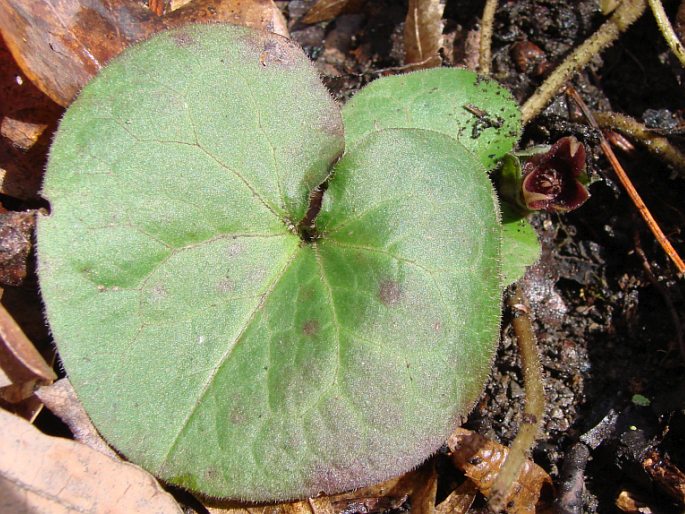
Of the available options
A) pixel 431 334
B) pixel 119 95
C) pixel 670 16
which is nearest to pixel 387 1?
pixel 670 16

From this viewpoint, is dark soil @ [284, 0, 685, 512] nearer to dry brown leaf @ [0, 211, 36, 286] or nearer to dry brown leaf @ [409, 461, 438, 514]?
dry brown leaf @ [409, 461, 438, 514]

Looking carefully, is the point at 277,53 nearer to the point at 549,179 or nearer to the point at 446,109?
the point at 446,109

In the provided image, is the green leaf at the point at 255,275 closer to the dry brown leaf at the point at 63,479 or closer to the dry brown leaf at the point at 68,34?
the dry brown leaf at the point at 63,479

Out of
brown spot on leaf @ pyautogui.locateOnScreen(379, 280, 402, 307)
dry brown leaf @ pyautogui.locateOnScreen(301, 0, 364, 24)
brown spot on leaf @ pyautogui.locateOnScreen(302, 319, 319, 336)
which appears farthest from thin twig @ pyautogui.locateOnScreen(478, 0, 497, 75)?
brown spot on leaf @ pyautogui.locateOnScreen(302, 319, 319, 336)

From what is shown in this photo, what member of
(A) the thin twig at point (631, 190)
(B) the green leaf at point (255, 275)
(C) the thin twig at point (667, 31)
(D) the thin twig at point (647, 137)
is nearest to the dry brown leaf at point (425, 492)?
(B) the green leaf at point (255, 275)

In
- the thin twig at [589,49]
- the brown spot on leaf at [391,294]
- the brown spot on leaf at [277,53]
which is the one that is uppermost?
the brown spot on leaf at [277,53]

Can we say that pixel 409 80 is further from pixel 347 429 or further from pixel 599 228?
pixel 347 429

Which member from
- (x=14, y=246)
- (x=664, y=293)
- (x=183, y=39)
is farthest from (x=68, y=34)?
(x=664, y=293)

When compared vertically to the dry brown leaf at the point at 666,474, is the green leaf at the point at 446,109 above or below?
above
